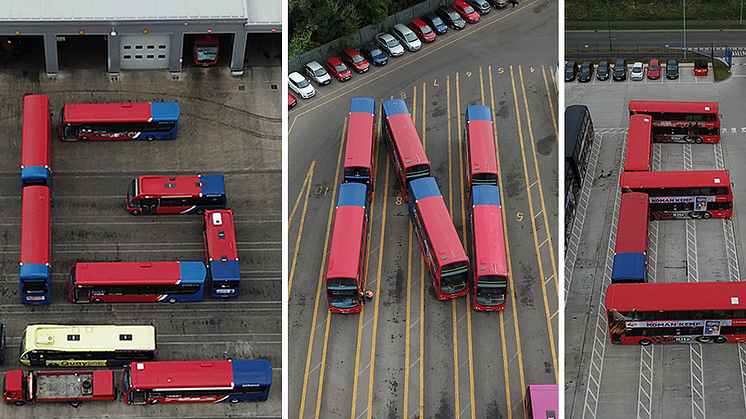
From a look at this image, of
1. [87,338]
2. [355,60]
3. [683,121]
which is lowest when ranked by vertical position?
[87,338]

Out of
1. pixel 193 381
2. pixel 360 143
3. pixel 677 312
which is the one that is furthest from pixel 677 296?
pixel 193 381

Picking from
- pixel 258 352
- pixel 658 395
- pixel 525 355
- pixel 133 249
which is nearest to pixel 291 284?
pixel 258 352

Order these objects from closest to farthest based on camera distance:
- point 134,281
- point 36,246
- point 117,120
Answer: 1. point 134,281
2. point 36,246
3. point 117,120

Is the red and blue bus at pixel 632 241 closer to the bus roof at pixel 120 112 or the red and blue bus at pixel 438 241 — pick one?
the red and blue bus at pixel 438 241

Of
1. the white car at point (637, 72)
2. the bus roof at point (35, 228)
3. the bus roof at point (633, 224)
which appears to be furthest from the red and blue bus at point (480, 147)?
the bus roof at point (35, 228)

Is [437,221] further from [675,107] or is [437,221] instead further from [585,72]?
[585,72]

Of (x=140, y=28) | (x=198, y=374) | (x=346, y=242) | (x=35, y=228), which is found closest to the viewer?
(x=198, y=374)

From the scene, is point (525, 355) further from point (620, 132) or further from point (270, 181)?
point (620, 132)
